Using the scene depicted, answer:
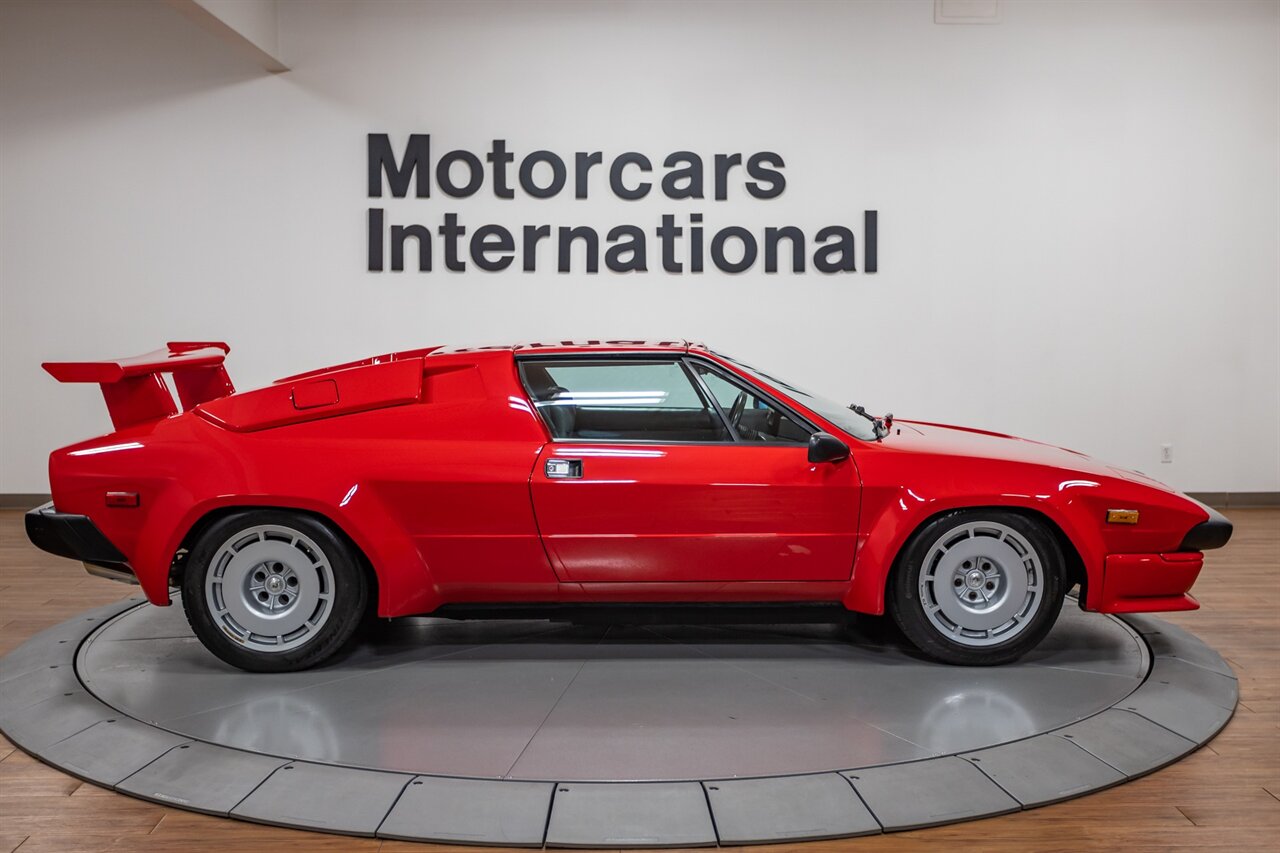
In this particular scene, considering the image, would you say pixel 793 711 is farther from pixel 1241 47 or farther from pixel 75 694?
pixel 1241 47

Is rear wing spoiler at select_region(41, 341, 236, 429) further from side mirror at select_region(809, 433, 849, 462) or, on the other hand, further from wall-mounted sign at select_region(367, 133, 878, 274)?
wall-mounted sign at select_region(367, 133, 878, 274)

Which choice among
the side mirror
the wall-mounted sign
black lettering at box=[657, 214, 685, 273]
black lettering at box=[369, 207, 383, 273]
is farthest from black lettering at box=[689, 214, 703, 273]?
the side mirror

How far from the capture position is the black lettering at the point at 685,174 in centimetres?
768

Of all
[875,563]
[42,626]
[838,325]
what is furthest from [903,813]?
[838,325]

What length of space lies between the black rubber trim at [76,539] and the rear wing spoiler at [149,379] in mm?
398

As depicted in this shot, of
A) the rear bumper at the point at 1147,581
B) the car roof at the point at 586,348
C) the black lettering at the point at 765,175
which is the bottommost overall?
the rear bumper at the point at 1147,581

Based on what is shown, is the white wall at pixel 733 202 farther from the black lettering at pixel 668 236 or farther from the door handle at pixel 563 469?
the door handle at pixel 563 469

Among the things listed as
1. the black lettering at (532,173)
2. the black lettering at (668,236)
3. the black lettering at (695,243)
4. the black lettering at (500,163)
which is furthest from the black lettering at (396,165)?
the black lettering at (695,243)

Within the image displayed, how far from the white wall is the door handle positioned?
384cm

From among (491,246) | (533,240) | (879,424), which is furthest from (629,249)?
(879,424)

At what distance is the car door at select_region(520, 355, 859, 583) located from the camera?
402cm

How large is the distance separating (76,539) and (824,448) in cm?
279

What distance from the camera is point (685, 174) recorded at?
769cm

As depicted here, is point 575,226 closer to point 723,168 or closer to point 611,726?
point 723,168
